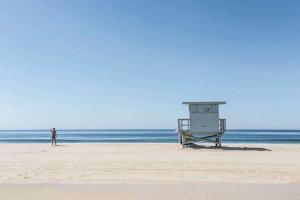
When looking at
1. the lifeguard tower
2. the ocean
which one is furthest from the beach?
the ocean

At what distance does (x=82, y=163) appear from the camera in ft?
63.9

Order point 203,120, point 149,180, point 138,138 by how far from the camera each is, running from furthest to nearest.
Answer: point 138,138, point 203,120, point 149,180

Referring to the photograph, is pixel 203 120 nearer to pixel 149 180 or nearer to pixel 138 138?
pixel 149 180

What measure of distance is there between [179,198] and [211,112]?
1884 cm

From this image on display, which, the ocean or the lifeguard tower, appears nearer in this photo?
the lifeguard tower

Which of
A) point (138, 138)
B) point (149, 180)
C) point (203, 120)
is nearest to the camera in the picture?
point (149, 180)

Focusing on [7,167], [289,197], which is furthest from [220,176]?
[7,167]

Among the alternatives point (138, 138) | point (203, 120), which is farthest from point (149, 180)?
point (138, 138)

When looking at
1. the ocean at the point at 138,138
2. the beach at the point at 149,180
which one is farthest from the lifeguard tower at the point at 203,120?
the ocean at the point at 138,138

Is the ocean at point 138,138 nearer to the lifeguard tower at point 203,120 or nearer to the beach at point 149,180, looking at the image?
the lifeguard tower at point 203,120

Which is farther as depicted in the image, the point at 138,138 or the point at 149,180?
the point at 138,138

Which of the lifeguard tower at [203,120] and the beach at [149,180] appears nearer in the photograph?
the beach at [149,180]

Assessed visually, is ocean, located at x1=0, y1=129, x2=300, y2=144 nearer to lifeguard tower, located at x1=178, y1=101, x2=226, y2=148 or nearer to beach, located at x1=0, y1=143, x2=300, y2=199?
lifeguard tower, located at x1=178, y1=101, x2=226, y2=148

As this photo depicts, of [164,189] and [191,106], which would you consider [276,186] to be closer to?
[164,189]
